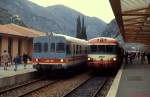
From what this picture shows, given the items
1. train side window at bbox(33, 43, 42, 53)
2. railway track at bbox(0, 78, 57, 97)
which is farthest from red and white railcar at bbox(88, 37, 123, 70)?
railway track at bbox(0, 78, 57, 97)

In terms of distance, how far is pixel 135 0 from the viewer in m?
25.5

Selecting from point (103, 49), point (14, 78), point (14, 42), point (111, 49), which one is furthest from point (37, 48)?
point (14, 42)

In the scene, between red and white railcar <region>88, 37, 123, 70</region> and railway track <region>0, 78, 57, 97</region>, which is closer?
railway track <region>0, 78, 57, 97</region>

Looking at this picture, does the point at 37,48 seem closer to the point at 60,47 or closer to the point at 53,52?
the point at 53,52

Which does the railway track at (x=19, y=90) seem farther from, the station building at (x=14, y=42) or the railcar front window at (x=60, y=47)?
the station building at (x=14, y=42)

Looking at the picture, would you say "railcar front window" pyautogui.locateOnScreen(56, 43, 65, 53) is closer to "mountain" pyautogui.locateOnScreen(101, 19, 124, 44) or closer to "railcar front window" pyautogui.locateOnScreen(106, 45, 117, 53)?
"railcar front window" pyautogui.locateOnScreen(106, 45, 117, 53)

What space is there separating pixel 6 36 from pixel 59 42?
8.47 meters

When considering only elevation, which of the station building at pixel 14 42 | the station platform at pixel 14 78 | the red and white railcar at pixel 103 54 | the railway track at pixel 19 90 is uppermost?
the station building at pixel 14 42

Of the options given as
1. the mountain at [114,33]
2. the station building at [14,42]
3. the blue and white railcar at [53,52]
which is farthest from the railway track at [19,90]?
the mountain at [114,33]

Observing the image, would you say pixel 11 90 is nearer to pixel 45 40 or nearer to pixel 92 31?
pixel 45 40

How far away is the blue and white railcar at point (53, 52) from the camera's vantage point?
2953cm

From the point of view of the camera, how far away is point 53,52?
3020 centimetres

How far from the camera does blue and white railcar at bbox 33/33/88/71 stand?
29.5 m

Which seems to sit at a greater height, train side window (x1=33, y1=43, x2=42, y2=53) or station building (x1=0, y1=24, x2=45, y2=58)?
station building (x1=0, y1=24, x2=45, y2=58)
